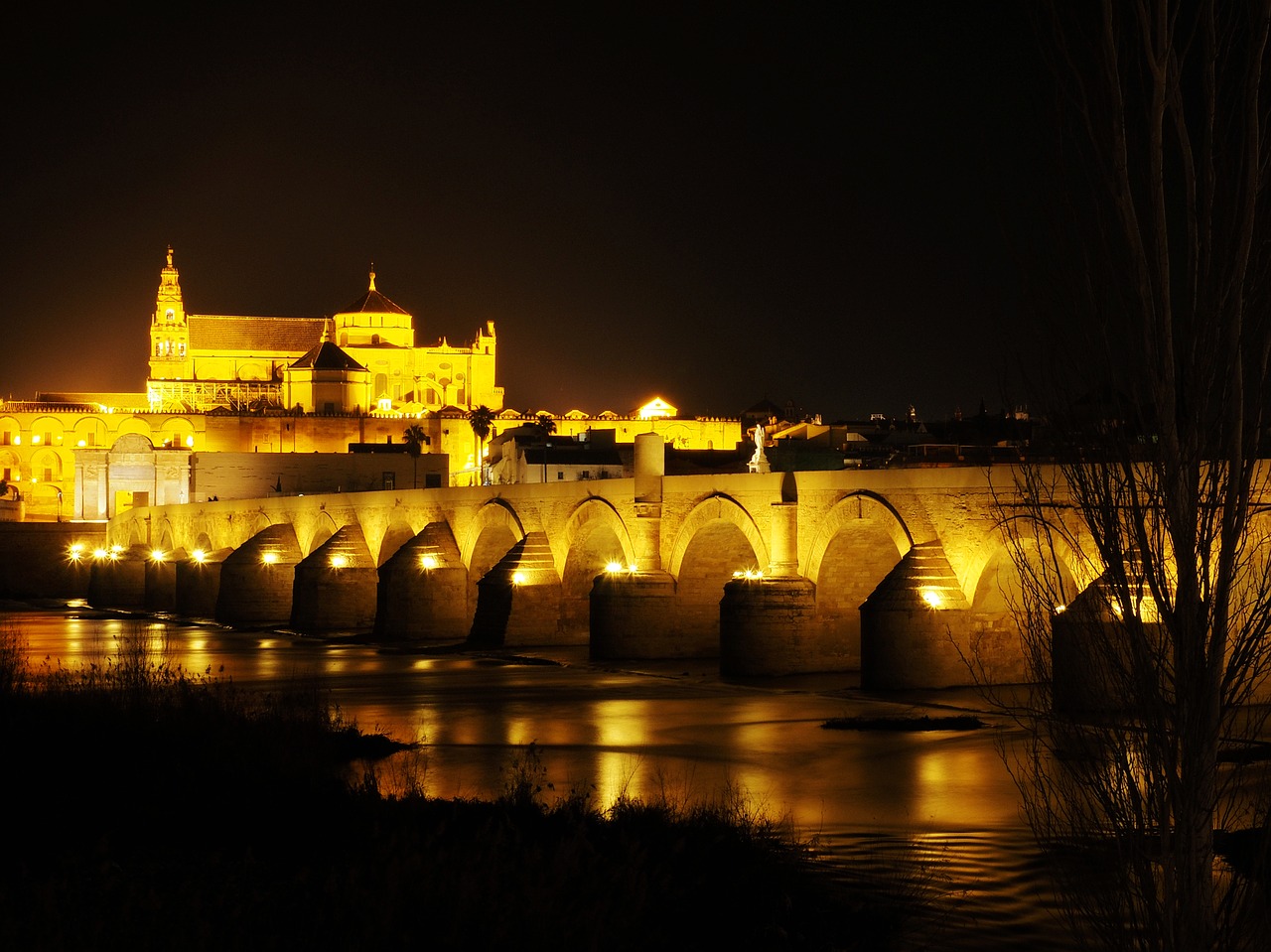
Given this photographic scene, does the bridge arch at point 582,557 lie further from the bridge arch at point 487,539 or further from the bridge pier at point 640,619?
the bridge pier at point 640,619

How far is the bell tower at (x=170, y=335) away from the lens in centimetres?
11550

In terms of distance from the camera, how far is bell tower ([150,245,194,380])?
11550 cm

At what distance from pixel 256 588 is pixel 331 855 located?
112ft

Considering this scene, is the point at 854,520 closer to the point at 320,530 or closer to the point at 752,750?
the point at 752,750

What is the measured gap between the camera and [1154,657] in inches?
214

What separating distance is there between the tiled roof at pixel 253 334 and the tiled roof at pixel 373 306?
214 inches

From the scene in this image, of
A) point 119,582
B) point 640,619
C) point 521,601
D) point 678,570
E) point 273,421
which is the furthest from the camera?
point 273,421

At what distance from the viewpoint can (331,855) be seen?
1055 cm

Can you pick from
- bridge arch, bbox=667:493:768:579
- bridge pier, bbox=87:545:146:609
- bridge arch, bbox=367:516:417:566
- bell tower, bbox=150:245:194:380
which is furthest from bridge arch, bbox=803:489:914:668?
bell tower, bbox=150:245:194:380

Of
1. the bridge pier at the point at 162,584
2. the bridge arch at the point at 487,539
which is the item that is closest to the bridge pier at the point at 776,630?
the bridge arch at the point at 487,539

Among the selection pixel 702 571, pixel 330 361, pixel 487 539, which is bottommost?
pixel 702 571

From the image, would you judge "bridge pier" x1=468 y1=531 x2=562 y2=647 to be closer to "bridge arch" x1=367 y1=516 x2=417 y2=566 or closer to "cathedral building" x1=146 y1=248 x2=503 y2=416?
"bridge arch" x1=367 y1=516 x2=417 y2=566

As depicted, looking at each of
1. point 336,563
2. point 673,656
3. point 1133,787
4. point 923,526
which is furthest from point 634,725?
point 336,563

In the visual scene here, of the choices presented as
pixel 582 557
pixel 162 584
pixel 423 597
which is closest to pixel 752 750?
pixel 582 557
